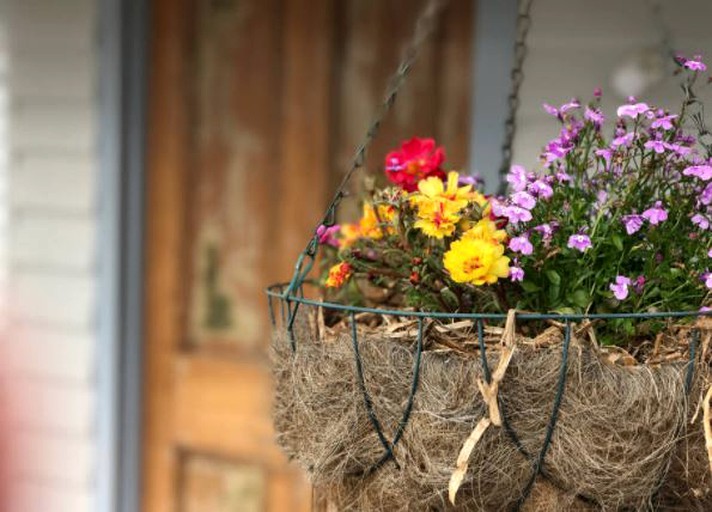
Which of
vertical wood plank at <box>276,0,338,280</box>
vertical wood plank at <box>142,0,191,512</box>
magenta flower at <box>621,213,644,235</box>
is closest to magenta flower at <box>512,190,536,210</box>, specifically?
magenta flower at <box>621,213,644,235</box>

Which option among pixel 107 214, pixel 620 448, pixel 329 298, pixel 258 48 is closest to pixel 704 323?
pixel 620 448

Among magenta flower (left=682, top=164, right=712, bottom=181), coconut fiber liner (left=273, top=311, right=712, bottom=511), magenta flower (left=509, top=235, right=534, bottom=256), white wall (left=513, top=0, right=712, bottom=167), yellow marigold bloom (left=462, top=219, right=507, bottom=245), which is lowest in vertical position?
coconut fiber liner (left=273, top=311, right=712, bottom=511)

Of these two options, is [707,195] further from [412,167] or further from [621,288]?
[412,167]

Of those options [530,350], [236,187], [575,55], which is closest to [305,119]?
[236,187]

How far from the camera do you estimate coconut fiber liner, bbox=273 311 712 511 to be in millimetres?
888

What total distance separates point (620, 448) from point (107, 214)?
1.86m

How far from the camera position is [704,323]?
0.92 metres

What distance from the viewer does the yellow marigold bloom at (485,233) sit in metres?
0.96

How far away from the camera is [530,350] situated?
896 mm

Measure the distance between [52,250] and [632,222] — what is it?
1.97 meters

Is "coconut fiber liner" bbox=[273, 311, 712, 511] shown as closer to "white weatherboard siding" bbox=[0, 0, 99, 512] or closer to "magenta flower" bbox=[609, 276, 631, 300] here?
"magenta flower" bbox=[609, 276, 631, 300]

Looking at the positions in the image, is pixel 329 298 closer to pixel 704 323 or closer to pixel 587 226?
pixel 587 226

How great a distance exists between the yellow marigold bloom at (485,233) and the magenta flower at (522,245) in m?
0.02

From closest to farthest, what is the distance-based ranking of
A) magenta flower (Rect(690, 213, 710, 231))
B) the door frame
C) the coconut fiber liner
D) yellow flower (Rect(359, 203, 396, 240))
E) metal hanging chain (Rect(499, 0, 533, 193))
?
the coconut fiber liner
magenta flower (Rect(690, 213, 710, 231))
yellow flower (Rect(359, 203, 396, 240))
metal hanging chain (Rect(499, 0, 533, 193))
the door frame
